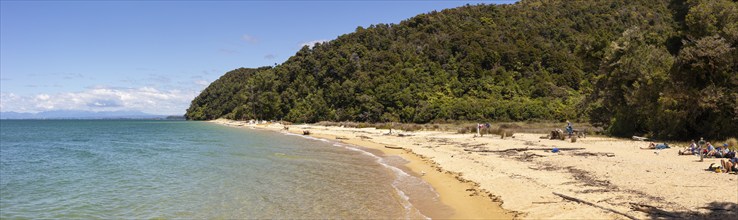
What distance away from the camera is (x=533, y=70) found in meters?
76.8

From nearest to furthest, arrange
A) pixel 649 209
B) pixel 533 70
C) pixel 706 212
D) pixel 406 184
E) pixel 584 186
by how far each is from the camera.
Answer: pixel 706 212, pixel 649 209, pixel 584 186, pixel 406 184, pixel 533 70

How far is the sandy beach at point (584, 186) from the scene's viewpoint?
8797 mm

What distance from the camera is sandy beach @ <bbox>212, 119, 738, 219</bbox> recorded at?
28.9 feet

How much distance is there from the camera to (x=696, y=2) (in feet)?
A: 82.9

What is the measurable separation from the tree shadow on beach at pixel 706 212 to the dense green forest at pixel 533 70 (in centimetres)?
1625

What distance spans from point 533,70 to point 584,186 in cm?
6946

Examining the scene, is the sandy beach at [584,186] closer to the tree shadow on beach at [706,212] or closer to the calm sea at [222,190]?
the tree shadow on beach at [706,212]

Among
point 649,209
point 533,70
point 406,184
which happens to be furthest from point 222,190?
point 533,70

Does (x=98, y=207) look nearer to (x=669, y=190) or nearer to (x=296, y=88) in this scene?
(x=669, y=190)

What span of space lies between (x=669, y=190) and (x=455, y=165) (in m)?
8.61

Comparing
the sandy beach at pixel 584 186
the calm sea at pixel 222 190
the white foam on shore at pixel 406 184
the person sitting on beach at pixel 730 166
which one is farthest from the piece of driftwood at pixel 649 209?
the person sitting on beach at pixel 730 166

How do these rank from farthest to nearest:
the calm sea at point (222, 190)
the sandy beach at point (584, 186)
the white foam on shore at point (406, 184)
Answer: the calm sea at point (222, 190) < the white foam on shore at point (406, 184) < the sandy beach at point (584, 186)

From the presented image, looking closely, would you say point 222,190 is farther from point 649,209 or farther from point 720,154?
point 720,154

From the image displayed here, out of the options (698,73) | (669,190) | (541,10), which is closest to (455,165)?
(669,190)
